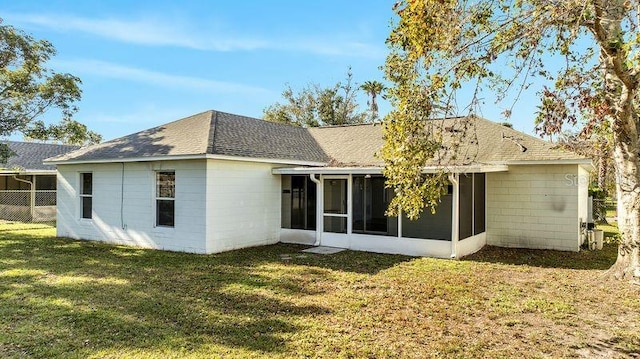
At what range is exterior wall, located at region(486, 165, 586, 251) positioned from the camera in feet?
40.5

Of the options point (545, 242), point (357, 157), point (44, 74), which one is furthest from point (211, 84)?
point (545, 242)

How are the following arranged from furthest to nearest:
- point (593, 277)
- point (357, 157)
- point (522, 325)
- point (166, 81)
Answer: point (166, 81) → point (357, 157) → point (593, 277) → point (522, 325)

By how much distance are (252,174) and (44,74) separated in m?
10.4

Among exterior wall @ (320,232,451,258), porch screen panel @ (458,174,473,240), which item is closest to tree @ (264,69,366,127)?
exterior wall @ (320,232,451,258)

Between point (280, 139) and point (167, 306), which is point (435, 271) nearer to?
point (167, 306)

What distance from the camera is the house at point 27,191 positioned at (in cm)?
2162

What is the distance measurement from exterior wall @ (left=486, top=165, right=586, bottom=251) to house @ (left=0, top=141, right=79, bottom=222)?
68.7ft

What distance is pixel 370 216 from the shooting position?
40.9 feet

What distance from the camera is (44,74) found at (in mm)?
16406

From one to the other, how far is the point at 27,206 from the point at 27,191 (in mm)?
1669

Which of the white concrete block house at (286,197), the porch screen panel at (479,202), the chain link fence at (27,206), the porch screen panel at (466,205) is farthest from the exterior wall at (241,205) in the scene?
the chain link fence at (27,206)

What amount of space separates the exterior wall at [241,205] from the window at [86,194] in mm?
5552

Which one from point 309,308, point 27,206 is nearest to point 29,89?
point 27,206

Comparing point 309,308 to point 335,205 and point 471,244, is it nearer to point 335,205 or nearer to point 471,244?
point 335,205
